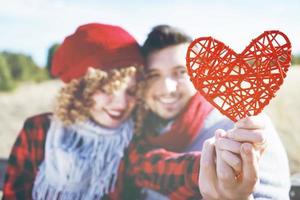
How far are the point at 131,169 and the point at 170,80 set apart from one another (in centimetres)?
31

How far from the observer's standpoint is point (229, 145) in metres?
1.03

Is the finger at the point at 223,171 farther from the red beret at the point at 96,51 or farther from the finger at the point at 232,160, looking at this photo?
the red beret at the point at 96,51

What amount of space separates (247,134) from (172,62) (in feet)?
2.56

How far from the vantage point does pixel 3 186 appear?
6.26 ft

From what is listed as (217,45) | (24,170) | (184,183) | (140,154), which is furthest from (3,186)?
(217,45)

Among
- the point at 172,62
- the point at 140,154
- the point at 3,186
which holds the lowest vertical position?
the point at 3,186

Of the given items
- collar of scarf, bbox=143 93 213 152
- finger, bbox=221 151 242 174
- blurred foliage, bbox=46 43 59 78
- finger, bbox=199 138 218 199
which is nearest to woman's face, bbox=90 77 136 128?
collar of scarf, bbox=143 93 213 152

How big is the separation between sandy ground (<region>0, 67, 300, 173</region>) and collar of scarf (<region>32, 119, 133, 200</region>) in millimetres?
174

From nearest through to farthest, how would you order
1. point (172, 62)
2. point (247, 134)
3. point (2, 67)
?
point (247, 134) < point (172, 62) < point (2, 67)

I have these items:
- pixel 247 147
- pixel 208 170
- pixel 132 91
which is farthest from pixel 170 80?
pixel 247 147

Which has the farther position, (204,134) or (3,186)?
(3,186)

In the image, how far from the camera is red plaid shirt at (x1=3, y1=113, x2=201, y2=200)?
1.64 meters

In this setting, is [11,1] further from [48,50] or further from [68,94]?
[68,94]

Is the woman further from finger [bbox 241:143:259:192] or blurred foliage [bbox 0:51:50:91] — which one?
finger [bbox 241:143:259:192]
